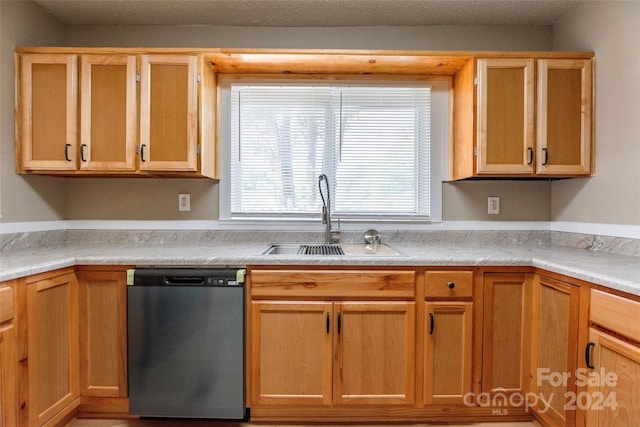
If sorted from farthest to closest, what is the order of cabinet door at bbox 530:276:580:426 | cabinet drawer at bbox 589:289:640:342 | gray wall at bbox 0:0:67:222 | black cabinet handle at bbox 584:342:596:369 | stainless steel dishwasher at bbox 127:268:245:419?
gray wall at bbox 0:0:67:222
stainless steel dishwasher at bbox 127:268:245:419
cabinet door at bbox 530:276:580:426
black cabinet handle at bbox 584:342:596:369
cabinet drawer at bbox 589:289:640:342

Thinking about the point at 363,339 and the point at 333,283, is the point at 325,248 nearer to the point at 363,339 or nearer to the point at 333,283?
the point at 333,283

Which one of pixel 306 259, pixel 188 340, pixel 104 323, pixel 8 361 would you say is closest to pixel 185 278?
pixel 188 340

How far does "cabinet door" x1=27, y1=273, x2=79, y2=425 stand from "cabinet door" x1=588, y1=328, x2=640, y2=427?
2.36 m

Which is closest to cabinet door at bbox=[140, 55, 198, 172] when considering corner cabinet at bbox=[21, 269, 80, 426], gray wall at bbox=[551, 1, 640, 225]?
corner cabinet at bbox=[21, 269, 80, 426]

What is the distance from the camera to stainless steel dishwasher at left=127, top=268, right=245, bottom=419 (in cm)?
169

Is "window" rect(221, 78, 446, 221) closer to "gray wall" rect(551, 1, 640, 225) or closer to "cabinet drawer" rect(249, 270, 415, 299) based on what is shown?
"cabinet drawer" rect(249, 270, 415, 299)

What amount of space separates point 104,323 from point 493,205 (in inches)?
97.8

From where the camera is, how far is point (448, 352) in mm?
1749

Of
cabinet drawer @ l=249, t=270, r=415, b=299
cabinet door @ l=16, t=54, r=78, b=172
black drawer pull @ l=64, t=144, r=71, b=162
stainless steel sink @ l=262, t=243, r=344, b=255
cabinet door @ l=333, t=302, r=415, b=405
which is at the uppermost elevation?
cabinet door @ l=16, t=54, r=78, b=172

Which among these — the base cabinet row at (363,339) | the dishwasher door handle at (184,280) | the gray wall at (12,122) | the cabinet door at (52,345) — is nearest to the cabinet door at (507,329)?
the base cabinet row at (363,339)

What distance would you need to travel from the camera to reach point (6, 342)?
4.50 ft

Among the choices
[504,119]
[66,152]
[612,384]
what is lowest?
[612,384]

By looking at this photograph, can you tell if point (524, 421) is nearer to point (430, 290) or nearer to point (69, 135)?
point (430, 290)

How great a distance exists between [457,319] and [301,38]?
2046mm
